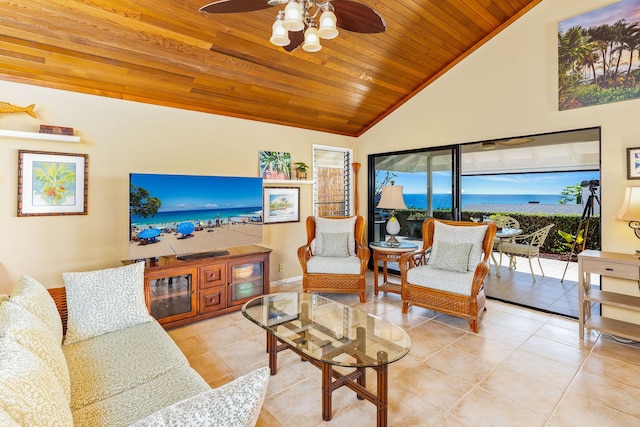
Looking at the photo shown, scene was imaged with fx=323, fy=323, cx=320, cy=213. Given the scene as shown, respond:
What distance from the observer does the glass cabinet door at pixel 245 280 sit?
143 inches

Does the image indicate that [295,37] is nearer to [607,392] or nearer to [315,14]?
[315,14]

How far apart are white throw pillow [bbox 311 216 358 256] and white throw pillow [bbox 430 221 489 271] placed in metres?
1.05

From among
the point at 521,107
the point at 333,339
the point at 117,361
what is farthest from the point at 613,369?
the point at 117,361

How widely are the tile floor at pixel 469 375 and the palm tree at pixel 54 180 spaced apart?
165cm

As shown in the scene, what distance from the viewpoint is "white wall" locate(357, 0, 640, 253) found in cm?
309

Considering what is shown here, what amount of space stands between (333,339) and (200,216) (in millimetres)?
2103

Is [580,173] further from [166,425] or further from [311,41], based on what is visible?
[166,425]

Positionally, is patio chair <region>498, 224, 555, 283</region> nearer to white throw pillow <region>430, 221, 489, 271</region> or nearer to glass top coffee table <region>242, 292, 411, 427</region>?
white throw pillow <region>430, 221, 489, 271</region>

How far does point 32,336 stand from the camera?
1327 millimetres

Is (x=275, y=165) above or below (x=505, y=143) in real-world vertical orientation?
below

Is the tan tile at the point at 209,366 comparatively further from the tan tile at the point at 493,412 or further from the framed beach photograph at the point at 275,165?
the framed beach photograph at the point at 275,165

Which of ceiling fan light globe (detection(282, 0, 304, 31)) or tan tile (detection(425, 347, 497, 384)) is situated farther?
tan tile (detection(425, 347, 497, 384))

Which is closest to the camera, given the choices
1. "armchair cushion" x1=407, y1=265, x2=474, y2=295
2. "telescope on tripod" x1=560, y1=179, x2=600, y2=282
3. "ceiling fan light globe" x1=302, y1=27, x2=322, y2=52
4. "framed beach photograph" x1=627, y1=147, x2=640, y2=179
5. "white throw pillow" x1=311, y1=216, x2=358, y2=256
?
"ceiling fan light globe" x1=302, y1=27, x2=322, y2=52

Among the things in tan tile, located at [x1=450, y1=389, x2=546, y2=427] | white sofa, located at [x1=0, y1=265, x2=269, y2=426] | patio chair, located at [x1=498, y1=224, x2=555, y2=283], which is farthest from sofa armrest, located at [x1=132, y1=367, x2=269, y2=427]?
patio chair, located at [x1=498, y1=224, x2=555, y2=283]
